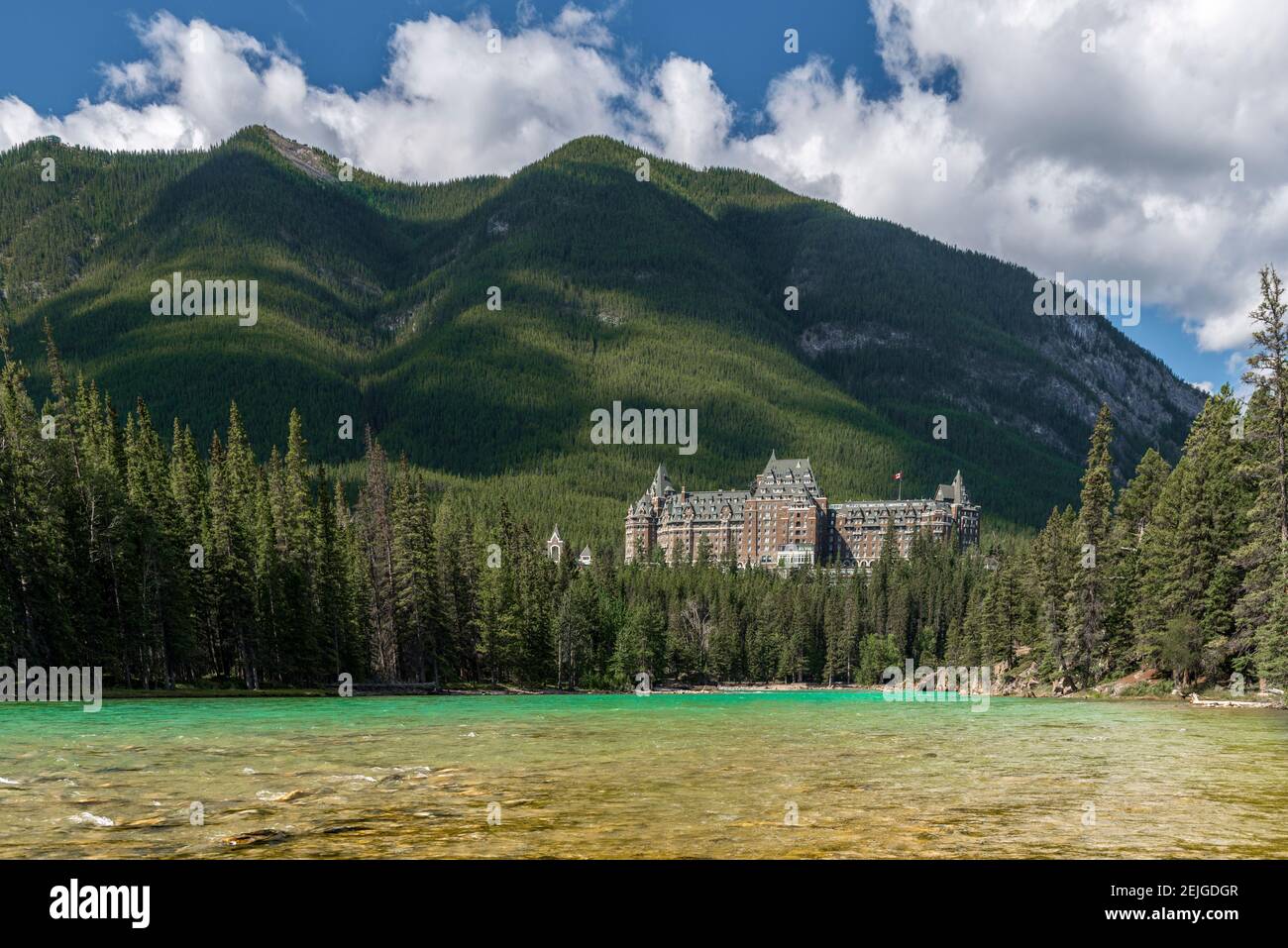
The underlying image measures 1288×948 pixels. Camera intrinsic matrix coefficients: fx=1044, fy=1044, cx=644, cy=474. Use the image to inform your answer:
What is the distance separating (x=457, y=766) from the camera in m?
25.3

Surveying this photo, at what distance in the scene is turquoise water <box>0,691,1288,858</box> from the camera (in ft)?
48.5

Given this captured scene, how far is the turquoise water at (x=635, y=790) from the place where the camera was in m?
14.8

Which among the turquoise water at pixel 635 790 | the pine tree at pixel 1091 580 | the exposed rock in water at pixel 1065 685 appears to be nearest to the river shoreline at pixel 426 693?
the exposed rock in water at pixel 1065 685

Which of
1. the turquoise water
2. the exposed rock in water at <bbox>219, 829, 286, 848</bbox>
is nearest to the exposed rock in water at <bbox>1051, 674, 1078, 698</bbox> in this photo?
the turquoise water

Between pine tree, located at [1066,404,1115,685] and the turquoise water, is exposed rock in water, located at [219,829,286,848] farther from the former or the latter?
pine tree, located at [1066,404,1115,685]

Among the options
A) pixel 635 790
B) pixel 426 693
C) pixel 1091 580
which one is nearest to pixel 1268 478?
pixel 1091 580

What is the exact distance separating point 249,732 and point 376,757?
437 inches

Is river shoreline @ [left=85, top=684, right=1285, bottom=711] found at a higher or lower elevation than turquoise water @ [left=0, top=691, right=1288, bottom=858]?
lower

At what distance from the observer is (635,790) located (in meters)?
20.7

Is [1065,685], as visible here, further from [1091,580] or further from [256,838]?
[256,838]

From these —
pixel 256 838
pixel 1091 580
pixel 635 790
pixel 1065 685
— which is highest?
pixel 1091 580

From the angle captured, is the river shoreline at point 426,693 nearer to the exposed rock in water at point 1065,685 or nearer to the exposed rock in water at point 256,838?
the exposed rock in water at point 1065,685

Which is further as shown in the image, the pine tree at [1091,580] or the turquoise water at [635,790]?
the pine tree at [1091,580]
